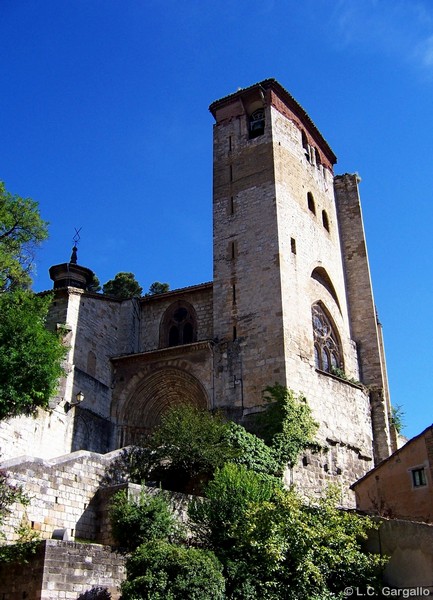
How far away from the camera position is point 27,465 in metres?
15.3

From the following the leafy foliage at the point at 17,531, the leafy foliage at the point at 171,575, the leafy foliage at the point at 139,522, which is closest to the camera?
the leafy foliage at the point at 171,575

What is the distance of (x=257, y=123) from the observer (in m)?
28.3

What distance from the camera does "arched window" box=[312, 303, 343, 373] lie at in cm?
2559

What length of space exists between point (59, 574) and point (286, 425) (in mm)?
9900

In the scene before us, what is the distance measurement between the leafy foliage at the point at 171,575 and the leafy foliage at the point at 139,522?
3.26ft

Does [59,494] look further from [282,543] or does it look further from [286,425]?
[286,425]

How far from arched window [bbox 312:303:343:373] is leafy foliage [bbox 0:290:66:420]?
30.6 feet

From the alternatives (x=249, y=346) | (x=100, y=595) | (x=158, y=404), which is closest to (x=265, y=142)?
(x=249, y=346)

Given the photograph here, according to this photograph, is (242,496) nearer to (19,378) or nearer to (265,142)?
(19,378)

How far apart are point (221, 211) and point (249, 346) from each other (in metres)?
5.98

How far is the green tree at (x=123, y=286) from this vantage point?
40062 millimetres

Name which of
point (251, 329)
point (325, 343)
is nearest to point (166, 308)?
point (251, 329)

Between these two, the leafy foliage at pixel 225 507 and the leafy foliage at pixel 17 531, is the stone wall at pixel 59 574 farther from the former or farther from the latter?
the leafy foliage at pixel 225 507

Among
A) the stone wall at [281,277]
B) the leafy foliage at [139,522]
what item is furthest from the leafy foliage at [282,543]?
the stone wall at [281,277]
